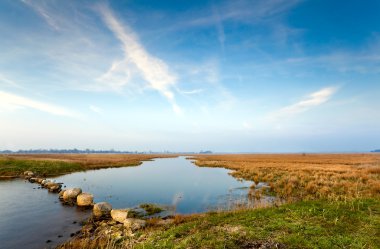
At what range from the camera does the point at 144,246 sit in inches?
389

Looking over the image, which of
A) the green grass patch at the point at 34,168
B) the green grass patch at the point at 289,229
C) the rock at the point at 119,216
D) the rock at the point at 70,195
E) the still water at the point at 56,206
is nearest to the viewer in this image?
the green grass patch at the point at 289,229

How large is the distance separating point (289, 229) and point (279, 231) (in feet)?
1.69

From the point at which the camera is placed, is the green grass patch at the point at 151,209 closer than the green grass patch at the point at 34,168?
Yes

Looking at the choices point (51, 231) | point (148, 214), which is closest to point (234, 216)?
point (148, 214)

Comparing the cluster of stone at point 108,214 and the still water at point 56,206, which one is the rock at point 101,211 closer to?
the cluster of stone at point 108,214

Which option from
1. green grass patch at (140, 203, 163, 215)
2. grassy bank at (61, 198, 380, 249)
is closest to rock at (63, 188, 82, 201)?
green grass patch at (140, 203, 163, 215)

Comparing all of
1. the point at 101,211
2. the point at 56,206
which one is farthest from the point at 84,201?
the point at 101,211

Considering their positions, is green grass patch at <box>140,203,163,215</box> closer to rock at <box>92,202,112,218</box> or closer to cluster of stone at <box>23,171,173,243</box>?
cluster of stone at <box>23,171,173,243</box>

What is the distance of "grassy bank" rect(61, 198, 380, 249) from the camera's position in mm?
9266

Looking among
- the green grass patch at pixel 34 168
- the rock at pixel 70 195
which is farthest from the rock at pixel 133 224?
the green grass patch at pixel 34 168

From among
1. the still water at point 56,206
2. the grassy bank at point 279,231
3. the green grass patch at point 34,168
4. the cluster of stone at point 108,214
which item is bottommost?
the still water at point 56,206

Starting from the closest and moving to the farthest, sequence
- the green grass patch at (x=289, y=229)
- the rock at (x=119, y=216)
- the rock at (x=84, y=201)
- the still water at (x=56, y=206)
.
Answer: the green grass patch at (x=289, y=229), the still water at (x=56, y=206), the rock at (x=119, y=216), the rock at (x=84, y=201)

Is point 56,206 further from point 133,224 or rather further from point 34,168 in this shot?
point 34,168

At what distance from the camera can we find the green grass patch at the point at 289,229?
9.26 meters
